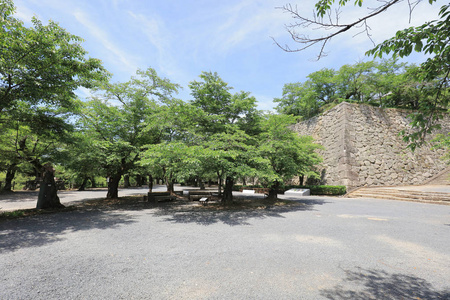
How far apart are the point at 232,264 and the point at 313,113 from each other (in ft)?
82.7

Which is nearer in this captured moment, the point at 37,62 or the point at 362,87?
the point at 37,62

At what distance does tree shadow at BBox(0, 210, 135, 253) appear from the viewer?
16.4ft

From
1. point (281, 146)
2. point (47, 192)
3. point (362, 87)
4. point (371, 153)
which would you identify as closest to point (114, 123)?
point (47, 192)

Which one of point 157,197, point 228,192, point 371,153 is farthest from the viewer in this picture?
point 371,153

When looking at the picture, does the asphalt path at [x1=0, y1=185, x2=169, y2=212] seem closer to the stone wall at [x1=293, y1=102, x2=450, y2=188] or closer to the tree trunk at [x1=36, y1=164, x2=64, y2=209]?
the tree trunk at [x1=36, y1=164, x2=64, y2=209]

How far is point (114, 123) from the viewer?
A: 36.1 ft

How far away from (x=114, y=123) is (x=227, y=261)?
10.3 meters

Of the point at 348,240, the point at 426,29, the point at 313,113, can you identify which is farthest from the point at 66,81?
the point at 313,113

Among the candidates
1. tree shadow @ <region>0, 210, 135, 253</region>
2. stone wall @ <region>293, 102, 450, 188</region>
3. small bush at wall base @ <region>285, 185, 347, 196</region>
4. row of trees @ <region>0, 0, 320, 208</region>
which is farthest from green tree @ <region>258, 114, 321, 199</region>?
stone wall @ <region>293, 102, 450, 188</region>

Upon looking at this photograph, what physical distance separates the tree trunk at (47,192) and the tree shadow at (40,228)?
1483 millimetres

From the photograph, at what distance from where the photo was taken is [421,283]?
3053mm

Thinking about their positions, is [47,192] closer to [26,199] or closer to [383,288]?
[26,199]

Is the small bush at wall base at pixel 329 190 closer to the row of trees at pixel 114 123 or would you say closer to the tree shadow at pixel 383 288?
the row of trees at pixel 114 123

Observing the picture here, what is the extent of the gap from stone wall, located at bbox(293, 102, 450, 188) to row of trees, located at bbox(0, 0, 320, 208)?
25.5 feet
